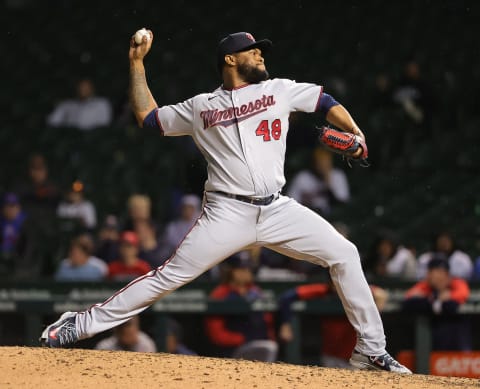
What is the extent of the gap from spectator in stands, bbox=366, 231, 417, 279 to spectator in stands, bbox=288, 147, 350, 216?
912 mm

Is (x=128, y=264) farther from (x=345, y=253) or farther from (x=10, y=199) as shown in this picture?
(x=345, y=253)

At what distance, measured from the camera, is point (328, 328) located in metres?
8.84

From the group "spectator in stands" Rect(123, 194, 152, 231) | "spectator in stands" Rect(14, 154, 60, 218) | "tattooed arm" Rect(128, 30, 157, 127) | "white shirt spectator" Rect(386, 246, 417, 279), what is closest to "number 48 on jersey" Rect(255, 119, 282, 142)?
"tattooed arm" Rect(128, 30, 157, 127)

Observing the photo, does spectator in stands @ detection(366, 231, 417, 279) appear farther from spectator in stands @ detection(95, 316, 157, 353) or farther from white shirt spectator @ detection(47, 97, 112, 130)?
white shirt spectator @ detection(47, 97, 112, 130)

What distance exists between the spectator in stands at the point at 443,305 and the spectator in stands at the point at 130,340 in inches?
82.8

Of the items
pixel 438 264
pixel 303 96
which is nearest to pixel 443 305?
pixel 438 264

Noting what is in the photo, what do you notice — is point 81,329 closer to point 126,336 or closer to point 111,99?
point 126,336

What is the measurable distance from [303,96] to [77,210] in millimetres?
5814

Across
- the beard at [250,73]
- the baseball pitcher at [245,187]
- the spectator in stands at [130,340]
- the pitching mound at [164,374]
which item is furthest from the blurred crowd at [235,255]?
the beard at [250,73]

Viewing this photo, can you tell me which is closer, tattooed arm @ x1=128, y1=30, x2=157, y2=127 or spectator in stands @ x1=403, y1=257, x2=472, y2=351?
tattooed arm @ x1=128, y1=30, x2=157, y2=127

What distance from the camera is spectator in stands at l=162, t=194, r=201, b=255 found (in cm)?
1019

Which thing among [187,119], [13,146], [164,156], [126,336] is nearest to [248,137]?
[187,119]

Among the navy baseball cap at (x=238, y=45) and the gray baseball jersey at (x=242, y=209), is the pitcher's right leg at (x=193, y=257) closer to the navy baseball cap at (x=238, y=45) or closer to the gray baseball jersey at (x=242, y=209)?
the gray baseball jersey at (x=242, y=209)

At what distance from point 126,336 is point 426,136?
4718 mm
